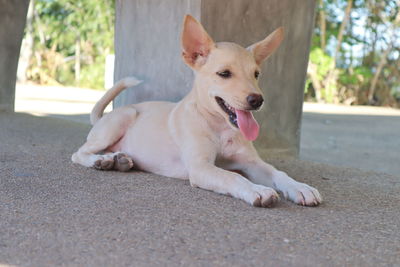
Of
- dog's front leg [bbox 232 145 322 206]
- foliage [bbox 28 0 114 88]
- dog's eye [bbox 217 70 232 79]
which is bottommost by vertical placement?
foliage [bbox 28 0 114 88]

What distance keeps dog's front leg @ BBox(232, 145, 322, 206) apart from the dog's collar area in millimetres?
315

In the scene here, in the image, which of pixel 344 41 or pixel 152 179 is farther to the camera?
pixel 344 41

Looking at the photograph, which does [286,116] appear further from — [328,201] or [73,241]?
[73,241]

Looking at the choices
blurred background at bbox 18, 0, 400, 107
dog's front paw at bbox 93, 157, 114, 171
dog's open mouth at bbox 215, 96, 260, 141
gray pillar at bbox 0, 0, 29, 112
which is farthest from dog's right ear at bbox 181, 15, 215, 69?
blurred background at bbox 18, 0, 400, 107

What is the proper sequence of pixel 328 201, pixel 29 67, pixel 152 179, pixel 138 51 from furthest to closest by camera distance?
pixel 29 67
pixel 138 51
pixel 152 179
pixel 328 201

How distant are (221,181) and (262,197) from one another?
1.11 feet

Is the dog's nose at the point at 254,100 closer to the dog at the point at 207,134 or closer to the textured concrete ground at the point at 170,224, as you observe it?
the dog at the point at 207,134

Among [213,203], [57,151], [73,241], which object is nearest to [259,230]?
[213,203]

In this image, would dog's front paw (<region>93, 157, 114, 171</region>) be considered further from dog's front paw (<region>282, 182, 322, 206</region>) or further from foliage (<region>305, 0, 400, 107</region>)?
foliage (<region>305, 0, 400, 107</region>)

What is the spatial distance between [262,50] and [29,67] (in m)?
14.0

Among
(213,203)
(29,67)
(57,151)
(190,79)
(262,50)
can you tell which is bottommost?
(29,67)

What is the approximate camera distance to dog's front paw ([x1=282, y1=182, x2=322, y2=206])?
3.13 m

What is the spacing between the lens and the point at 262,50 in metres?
3.86

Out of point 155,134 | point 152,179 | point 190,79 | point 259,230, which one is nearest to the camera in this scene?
point 259,230
